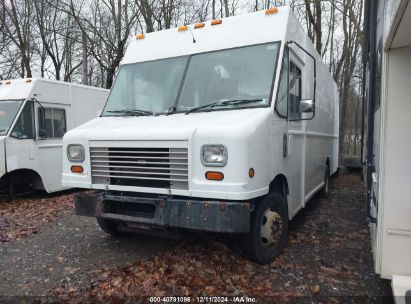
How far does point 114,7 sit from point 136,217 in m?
15.1

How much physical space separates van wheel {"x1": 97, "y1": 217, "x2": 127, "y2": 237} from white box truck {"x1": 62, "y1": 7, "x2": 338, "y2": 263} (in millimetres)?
19

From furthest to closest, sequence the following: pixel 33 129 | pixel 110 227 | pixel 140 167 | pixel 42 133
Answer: pixel 42 133
pixel 33 129
pixel 110 227
pixel 140 167

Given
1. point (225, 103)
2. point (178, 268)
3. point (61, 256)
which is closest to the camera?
point (178, 268)

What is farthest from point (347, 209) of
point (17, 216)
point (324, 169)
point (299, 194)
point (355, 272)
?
point (17, 216)

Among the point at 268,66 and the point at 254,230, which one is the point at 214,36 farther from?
the point at 254,230

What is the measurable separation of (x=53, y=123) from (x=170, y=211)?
616cm

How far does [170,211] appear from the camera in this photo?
12.4 ft

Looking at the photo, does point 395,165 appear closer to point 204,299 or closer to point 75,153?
point 204,299

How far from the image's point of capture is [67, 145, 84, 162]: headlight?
14.2 ft

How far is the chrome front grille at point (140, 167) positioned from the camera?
375cm

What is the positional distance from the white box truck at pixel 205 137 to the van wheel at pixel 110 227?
2cm

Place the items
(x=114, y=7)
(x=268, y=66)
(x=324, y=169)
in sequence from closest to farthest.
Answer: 1. (x=268, y=66)
2. (x=324, y=169)
3. (x=114, y=7)

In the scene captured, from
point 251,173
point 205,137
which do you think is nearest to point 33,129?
point 205,137

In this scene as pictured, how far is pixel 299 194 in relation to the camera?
5.40 m
